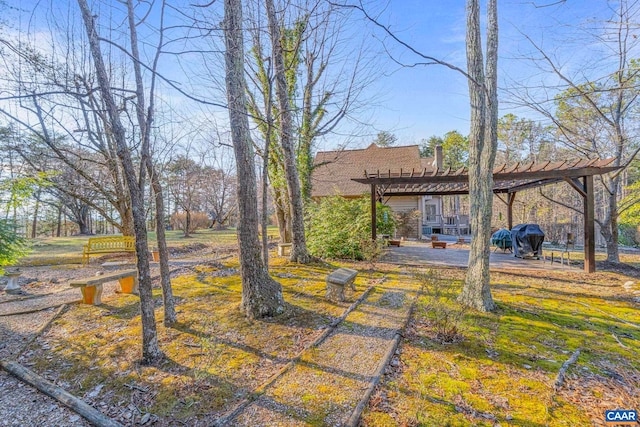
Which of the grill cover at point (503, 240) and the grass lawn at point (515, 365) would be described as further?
the grill cover at point (503, 240)

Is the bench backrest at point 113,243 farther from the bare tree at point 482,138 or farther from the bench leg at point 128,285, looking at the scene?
the bare tree at point 482,138

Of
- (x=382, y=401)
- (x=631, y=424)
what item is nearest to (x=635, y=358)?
(x=631, y=424)

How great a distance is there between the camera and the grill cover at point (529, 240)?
10.2 metres

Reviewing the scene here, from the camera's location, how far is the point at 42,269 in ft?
29.9

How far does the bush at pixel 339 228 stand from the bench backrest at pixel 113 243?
6424 mm

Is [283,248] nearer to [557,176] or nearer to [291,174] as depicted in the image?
[291,174]

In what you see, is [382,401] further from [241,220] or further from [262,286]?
[241,220]

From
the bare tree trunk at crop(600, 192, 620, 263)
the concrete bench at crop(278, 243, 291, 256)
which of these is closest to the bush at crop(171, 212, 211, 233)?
the concrete bench at crop(278, 243, 291, 256)

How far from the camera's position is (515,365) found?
3203mm

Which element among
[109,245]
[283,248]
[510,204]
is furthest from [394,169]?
[109,245]

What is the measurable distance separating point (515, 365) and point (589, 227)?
23.6 ft

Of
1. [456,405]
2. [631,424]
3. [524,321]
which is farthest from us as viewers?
[524,321]

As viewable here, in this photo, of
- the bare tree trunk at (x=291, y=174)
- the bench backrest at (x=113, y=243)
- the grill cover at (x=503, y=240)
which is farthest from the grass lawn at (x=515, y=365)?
the bench backrest at (x=113, y=243)

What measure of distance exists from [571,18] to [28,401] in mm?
9155
